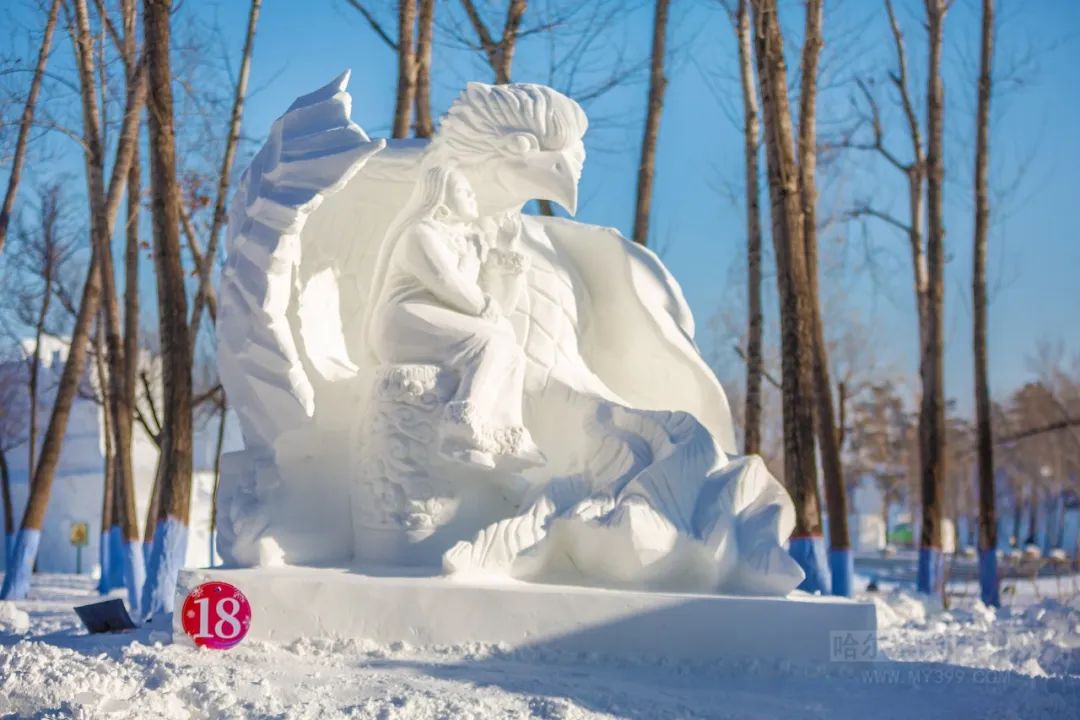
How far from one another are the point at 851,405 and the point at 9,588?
20.9 m

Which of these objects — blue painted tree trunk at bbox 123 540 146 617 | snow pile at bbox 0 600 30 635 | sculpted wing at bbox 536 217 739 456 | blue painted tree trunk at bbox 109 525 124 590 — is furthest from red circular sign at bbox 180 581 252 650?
blue painted tree trunk at bbox 109 525 124 590

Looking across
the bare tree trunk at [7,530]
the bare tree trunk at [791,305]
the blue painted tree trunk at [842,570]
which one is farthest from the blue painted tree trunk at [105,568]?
the bare tree trunk at [791,305]

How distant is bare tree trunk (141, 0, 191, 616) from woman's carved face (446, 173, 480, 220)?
3455mm

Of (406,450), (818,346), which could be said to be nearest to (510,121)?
(406,450)

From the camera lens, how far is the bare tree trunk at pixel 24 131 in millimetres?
8984

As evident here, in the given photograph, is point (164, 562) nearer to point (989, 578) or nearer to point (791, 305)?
point (791, 305)

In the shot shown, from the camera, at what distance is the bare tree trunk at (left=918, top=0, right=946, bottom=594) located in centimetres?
1033

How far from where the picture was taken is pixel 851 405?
27.1 m

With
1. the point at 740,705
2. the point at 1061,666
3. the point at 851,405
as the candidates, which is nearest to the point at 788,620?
the point at 740,705

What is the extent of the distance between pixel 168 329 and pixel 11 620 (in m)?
2.07

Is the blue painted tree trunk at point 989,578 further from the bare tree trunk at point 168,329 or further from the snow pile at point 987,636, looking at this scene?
the bare tree trunk at point 168,329

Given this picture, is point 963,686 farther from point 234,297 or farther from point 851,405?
point 851,405

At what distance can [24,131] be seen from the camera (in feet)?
31.1

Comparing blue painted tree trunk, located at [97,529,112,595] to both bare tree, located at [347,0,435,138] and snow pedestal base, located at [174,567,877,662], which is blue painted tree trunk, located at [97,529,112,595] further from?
snow pedestal base, located at [174,567,877,662]
